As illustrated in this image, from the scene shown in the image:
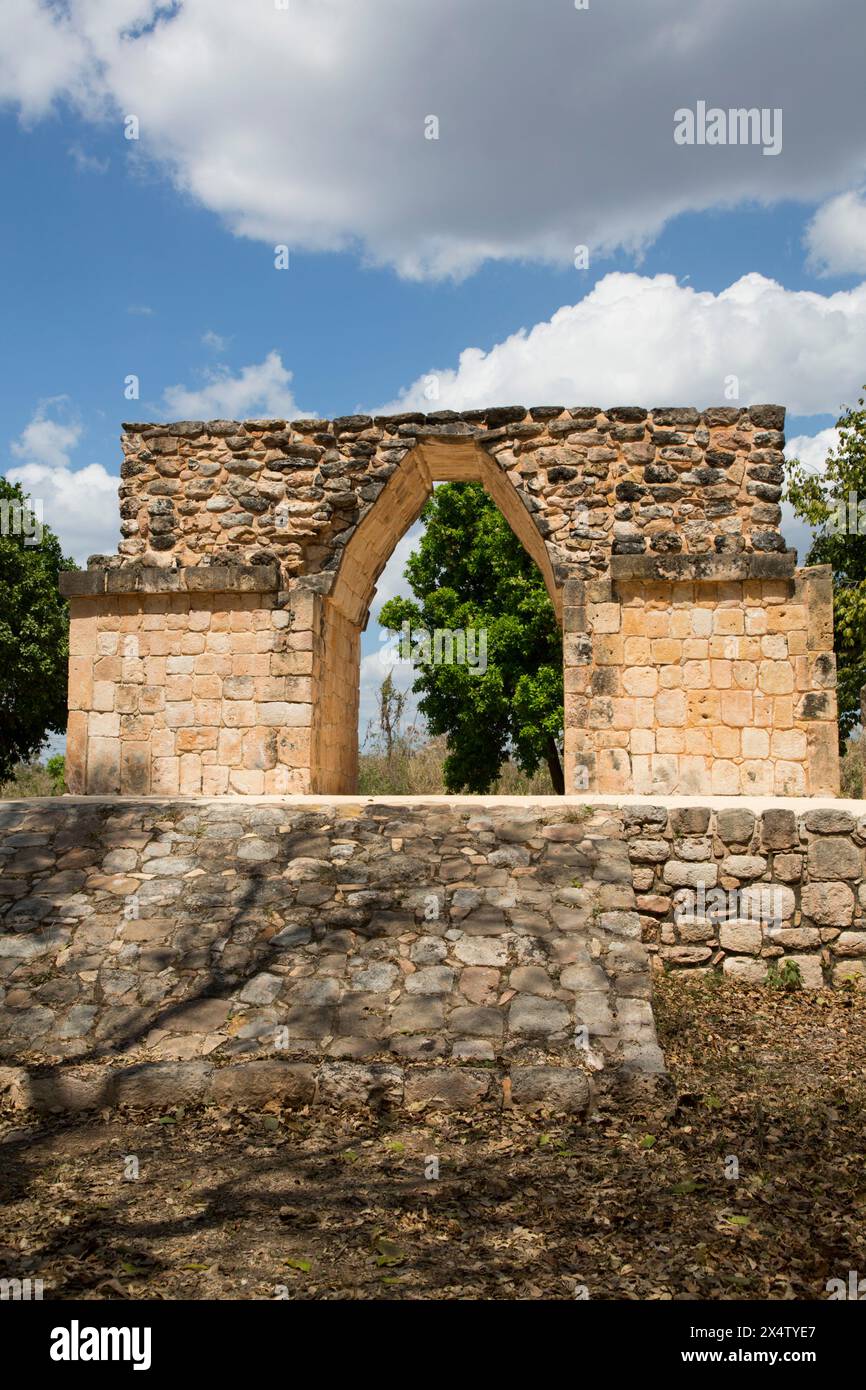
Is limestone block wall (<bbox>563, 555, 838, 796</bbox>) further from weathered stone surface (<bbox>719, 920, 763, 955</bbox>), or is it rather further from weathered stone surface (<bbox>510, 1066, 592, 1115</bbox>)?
weathered stone surface (<bbox>510, 1066, 592, 1115</bbox>)

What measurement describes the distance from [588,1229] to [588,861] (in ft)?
10.8

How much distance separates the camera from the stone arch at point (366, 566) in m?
9.39

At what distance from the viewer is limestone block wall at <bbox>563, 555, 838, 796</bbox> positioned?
8.61m

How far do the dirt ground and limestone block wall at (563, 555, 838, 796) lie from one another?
391 cm

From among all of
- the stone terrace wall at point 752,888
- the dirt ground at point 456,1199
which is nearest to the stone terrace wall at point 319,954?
the dirt ground at point 456,1199

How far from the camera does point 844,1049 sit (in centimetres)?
537

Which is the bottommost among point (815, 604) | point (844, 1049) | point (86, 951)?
→ point (844, 1049)

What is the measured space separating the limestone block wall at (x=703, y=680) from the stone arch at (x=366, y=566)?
73cm

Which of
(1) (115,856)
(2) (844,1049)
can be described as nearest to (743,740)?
(2) (844,1049)

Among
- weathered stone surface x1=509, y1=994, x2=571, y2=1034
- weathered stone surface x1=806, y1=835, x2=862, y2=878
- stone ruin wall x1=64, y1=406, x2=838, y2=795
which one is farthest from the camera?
stone ruin wall x1=64, y1=406, x2=838, y2=795

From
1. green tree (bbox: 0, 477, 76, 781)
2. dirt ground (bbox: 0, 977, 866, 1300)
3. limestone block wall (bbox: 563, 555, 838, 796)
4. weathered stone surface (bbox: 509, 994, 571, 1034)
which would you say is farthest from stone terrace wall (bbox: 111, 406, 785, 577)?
green tree (bbox: 0, 477, 76, 781)

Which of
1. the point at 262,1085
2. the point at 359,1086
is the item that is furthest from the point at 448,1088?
the point at 262,1085

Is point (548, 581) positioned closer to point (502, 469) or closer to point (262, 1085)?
point (502, 469)
